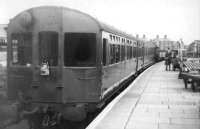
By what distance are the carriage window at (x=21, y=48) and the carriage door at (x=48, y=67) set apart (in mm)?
284

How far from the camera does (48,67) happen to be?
8469mm

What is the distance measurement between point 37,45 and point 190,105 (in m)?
4.77

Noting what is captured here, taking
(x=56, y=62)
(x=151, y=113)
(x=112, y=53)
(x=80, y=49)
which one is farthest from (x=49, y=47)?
(x=151, y=113)

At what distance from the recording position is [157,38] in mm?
138875

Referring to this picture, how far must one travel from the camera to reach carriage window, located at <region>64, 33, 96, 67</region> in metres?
8.50

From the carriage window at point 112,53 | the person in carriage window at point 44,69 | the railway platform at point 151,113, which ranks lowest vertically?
the railway platform at point 151,113

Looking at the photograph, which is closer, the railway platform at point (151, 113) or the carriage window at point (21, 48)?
the railway platform at point (151, 113)

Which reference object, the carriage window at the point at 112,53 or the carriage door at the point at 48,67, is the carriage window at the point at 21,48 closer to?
the carriage door at the point at 48,67

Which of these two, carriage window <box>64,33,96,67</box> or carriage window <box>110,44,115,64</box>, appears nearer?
carriage window <box>64,33,96,67</box>

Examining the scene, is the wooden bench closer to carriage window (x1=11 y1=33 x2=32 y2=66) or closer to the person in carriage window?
the person in carriage window

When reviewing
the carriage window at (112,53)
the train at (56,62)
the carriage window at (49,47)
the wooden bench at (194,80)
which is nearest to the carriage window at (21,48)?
the train at (56,62)

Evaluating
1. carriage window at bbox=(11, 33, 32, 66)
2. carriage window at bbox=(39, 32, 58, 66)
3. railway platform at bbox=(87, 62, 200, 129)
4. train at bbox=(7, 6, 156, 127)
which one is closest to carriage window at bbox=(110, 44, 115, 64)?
railway platform at bbox=(87, 62, 200, 129)

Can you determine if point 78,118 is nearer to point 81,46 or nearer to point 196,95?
point 81,46

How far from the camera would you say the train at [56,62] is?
844 cm
